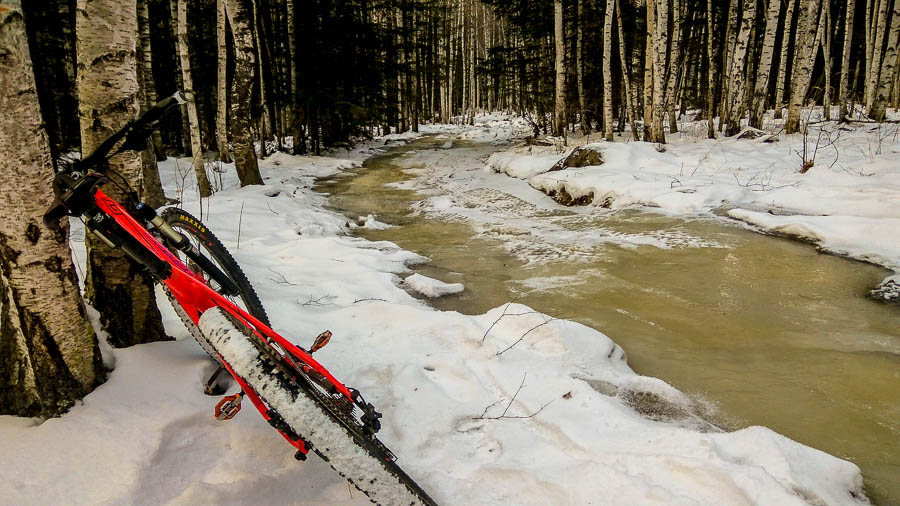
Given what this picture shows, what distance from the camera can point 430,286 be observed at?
4.95 m

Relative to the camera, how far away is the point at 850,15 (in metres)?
14.3

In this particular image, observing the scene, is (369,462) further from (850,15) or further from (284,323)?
(850,15)

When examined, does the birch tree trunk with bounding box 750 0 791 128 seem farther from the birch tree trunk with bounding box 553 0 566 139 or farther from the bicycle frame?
the bicycle frame

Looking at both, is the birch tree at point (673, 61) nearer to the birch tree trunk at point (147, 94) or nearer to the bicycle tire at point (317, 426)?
the birch tree trunk at point (147, 94)

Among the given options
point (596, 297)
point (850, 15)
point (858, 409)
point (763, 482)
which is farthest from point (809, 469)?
point (850, 15)

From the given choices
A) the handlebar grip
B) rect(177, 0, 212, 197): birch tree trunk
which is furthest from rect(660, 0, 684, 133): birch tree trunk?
the handlebar grip

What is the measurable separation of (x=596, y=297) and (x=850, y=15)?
636 inches

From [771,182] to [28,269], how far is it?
369 inches

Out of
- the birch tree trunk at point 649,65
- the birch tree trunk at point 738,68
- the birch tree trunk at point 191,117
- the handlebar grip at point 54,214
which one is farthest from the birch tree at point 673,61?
the handlebar grip at point 54,214

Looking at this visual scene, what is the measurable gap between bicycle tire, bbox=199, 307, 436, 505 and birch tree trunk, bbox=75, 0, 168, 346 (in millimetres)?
1361

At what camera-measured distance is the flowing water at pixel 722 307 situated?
110 inches

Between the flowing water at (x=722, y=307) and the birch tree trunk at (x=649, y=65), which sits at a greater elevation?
the birch tree trunk at (x=649, y=65)

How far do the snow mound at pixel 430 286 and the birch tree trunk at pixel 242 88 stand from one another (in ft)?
22.2

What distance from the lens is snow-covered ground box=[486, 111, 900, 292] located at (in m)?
5.67
